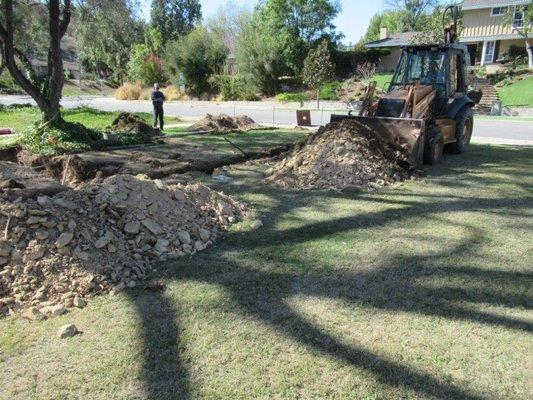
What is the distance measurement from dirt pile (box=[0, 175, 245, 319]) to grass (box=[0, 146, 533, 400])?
0.24m

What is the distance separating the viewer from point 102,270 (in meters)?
4.44

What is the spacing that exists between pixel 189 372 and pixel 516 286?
301cm

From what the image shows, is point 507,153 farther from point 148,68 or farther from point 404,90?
point 148,68

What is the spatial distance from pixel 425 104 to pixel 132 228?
699 cm

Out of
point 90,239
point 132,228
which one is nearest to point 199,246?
point 132,228

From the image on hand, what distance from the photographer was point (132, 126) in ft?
49.9

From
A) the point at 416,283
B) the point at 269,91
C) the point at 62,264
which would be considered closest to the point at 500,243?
the point at 416,283

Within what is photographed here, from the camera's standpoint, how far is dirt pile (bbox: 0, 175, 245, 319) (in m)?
4.17

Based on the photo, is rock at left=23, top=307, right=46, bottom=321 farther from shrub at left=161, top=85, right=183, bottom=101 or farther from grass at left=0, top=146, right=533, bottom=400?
shrub at left=161, top=85, right=183, bottom=101

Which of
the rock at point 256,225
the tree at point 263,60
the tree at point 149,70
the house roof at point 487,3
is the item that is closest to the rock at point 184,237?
the rock at point 256,225

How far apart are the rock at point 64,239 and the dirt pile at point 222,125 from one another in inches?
464

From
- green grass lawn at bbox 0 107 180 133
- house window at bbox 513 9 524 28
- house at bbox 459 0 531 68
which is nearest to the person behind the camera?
green grass lawn at bbox 0 107 180 133

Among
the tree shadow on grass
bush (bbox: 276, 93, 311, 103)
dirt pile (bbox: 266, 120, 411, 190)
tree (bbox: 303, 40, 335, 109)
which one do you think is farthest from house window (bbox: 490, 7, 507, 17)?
the tree shadow on grass

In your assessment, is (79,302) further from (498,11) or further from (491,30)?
(498,11)
